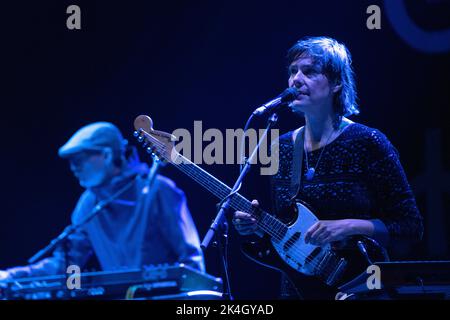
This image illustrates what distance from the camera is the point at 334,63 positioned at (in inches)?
110

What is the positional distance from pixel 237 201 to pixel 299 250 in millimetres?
354

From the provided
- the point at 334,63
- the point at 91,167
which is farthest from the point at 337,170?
the point at 91,167

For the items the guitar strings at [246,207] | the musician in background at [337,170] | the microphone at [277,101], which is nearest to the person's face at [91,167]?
the guitar strings at [246,207]

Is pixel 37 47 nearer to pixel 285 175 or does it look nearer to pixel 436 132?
pixel 285 175

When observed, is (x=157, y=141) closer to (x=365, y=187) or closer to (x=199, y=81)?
(x=199, y=81)

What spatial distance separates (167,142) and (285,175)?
0.58 metres

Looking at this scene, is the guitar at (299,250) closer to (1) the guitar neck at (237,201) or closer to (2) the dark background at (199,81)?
(1) the guitar neck at (237,201)

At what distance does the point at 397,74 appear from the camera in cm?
348

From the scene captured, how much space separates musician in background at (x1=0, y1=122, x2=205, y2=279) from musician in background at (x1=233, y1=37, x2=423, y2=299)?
98cm

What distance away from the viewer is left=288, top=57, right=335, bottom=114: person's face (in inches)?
108

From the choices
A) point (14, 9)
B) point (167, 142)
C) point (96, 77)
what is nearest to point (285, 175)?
point (167, 142)

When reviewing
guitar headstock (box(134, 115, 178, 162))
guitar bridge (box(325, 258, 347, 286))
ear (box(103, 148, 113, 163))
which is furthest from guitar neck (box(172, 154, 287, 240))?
ear (box(103, 148, 113, 163))

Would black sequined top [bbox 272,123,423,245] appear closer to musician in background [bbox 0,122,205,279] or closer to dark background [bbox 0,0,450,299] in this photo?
dark background [bbox 0,0,450,299]
